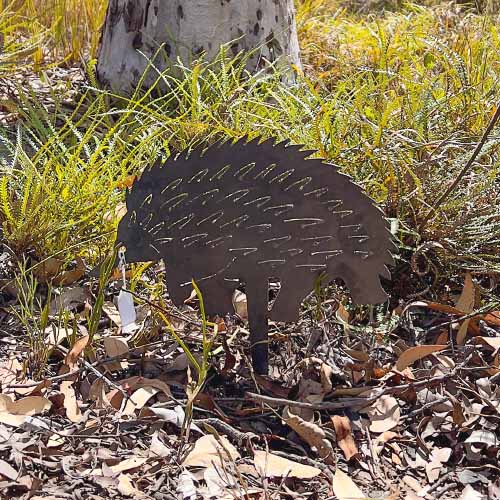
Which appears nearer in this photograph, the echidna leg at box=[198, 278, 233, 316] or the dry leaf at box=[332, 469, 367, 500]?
the dry leaf at box=[332, 469, 367, 500]

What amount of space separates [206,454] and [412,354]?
67 cm

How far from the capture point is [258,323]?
2.00 m

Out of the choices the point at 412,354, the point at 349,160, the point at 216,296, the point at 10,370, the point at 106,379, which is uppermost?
the point at 349,160

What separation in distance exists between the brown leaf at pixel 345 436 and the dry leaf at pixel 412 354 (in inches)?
10.1

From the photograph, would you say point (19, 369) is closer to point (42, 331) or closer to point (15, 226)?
point (42, 331)

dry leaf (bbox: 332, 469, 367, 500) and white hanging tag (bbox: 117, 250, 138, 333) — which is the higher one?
Answer: white hanging tag (bbox: 117, 250, 138, 333)

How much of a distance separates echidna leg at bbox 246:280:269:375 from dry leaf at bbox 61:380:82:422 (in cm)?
46

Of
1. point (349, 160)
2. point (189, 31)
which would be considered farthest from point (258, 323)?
point (189, 31)

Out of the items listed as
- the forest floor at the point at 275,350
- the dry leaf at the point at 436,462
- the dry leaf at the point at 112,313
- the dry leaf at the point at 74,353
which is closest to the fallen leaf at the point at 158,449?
the forest floor at the point at 275,350

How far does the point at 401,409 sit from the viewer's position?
212 cm

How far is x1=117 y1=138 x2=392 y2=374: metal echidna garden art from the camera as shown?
6.09 feet

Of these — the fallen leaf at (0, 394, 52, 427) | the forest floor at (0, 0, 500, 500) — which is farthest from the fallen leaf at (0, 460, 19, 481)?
the fallen leaf at (0, 394, 52, 427)

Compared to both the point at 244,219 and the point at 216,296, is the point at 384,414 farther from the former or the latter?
the point at 244,219

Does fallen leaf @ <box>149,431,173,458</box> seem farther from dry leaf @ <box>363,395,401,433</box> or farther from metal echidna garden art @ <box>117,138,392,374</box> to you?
dry leaf @ <box>363,395,401,433</box>
